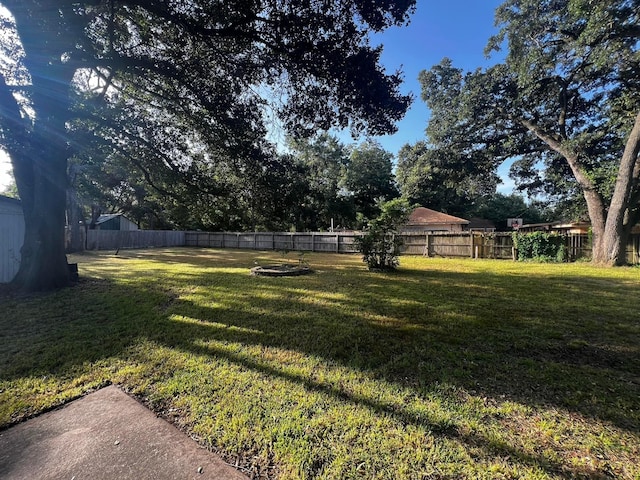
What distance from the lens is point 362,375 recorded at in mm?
2727

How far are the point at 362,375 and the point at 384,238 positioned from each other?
7176mm

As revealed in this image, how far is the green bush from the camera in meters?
12.8

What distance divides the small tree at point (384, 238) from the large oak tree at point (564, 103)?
8749 millimetres

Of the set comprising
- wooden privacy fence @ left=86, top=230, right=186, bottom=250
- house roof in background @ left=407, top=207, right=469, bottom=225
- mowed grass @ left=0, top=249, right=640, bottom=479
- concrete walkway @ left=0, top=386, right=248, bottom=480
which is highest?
house roof in background @ left=407, top=207, right=469, bottom=225

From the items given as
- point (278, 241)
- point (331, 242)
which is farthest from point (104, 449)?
point (278, 241)

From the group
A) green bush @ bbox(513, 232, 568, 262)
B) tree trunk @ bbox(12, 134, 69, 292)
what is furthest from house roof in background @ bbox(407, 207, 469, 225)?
tree trunk @ bbox(12, 134, 69, 292)

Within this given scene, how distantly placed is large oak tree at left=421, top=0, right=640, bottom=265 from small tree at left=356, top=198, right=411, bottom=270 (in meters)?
8.75

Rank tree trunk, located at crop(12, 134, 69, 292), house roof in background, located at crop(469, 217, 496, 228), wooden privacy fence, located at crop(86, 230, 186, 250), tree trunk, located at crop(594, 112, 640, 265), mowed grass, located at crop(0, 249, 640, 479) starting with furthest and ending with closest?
house roof in background, located at crop(469, 217, 496, 228) < wooden privacy fence, located at crop(86, 230, 186, 250) < tree trunk, located at crop(594, 112, 640, 265) < tree trunk, located at crop(12, 134, 69, 292) < mowed grass, located at crop(0, 249, 640, 479)

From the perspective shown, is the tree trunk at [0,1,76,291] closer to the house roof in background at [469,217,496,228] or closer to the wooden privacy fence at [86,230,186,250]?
the wooden privacy fence at [86,230,186,250]

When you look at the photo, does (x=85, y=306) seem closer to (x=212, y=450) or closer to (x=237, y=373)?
(x=237, y=373)

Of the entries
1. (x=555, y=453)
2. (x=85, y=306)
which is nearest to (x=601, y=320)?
(x=555, y=453)

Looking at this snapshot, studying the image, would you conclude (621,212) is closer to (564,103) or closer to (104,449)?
(564,103)

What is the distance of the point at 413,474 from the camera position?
5.20 feet

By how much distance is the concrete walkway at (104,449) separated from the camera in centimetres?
165
